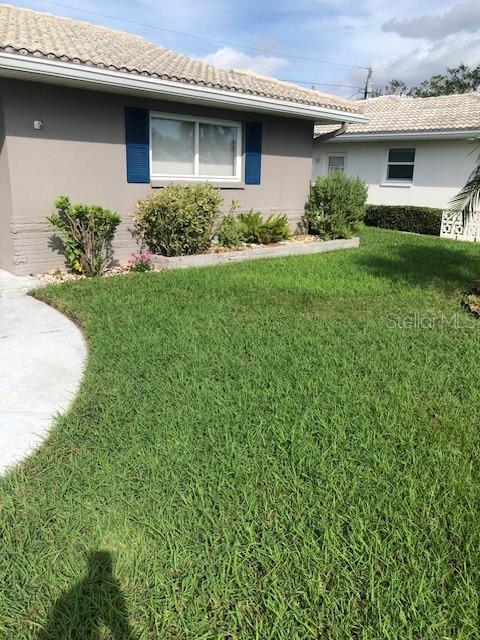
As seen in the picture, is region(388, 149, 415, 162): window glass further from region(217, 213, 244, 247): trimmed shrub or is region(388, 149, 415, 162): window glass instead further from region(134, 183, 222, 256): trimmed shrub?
region(134, 183, 222, 256): trimmed shrub

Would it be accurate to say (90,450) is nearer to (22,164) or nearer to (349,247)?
(22,164)

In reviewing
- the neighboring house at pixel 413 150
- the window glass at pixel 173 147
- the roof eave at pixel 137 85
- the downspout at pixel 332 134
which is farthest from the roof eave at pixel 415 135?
the window glass at pixel 173 147

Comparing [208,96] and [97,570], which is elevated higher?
[208,96]

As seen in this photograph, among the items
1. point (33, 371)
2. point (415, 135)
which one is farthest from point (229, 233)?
point (415, 135)

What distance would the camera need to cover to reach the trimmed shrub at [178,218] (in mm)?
9625

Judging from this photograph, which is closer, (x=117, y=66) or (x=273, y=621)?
(x=273, y=621)

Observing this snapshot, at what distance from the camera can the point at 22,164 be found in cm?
844

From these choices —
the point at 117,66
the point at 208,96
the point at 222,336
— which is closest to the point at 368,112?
the point at 208,96

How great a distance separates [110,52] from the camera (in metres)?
9.69

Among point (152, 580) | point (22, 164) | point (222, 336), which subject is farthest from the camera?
point (22, 164)

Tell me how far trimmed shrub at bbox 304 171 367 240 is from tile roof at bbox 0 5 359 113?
1.74 m

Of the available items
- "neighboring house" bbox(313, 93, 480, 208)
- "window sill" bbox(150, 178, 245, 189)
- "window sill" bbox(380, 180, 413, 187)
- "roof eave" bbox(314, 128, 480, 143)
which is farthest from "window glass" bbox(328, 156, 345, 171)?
"window sill" bbox(150, 178, 245, 189)

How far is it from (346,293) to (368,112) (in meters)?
16.3

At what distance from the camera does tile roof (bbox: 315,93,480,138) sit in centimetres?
1709
